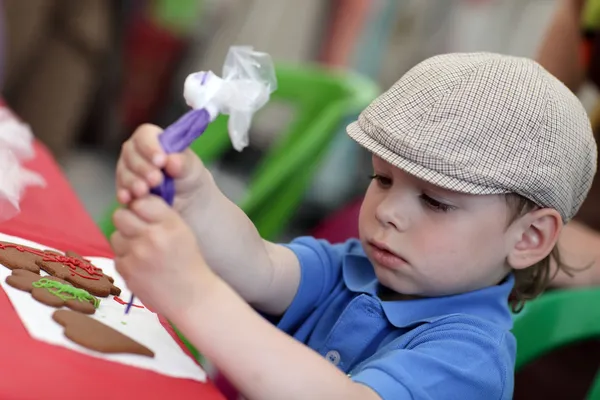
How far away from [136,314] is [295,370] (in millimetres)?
145

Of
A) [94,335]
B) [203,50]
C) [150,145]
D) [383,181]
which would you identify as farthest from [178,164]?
[203,50]

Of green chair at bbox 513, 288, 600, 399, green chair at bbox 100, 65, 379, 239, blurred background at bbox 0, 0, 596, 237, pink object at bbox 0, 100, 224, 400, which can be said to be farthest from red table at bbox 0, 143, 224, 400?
blurred background at bbox 0, 0, 596, 237

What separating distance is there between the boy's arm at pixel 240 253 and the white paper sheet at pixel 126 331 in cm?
8

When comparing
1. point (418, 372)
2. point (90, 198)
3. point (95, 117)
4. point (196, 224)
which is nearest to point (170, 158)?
point (196, 224)

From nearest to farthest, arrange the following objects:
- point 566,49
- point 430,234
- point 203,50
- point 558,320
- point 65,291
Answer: point 65,291
point 430,234
point 558,320
point 566,49
point 203,50

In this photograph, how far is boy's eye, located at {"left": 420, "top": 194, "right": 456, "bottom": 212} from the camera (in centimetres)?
70

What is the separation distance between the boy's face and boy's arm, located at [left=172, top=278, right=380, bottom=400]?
0.18 metres

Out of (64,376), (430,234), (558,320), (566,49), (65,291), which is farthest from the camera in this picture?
(566,49)

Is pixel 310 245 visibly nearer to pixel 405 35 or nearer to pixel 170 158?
pixel 170 158

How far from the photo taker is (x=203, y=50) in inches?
97.9

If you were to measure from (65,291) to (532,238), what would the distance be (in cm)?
42

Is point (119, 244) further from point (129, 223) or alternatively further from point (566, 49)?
point (566, 49)

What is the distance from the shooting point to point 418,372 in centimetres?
61

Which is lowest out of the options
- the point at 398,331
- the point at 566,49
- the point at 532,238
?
the point at 398,331
